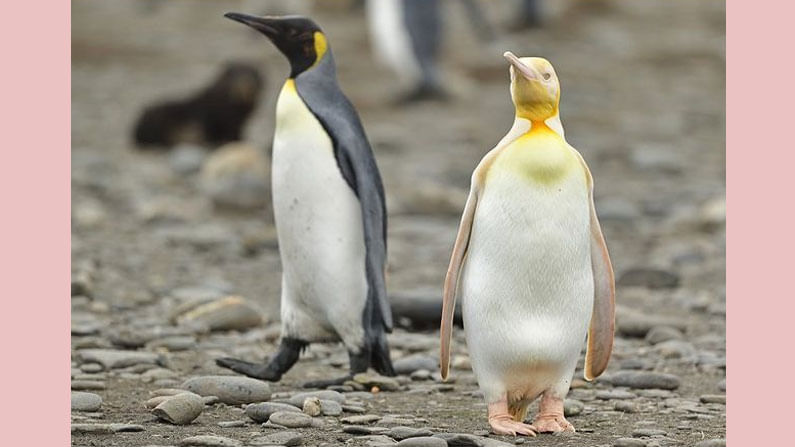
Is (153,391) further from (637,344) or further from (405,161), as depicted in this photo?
(405,161)

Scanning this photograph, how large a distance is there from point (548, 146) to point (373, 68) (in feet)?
38.6

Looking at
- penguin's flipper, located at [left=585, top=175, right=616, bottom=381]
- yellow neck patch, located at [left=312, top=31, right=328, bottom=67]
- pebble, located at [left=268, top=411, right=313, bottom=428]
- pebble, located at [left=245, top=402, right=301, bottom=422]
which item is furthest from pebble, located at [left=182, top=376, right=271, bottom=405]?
yellow neck patch, located at [left=312, top=31, right=328, bottom=67]

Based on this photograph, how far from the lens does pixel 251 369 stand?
5164 mm

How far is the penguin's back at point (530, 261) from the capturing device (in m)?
4.15

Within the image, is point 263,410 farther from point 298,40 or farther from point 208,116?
point 208,116

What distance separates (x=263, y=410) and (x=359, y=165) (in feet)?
3.22

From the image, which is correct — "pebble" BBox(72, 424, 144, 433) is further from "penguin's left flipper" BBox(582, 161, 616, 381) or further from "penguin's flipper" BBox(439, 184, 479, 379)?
"penguin's left flipper" BBox(582, 161, 616, 381)

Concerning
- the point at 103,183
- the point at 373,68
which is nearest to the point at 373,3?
the point at 373,68

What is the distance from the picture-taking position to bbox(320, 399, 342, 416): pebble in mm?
4464

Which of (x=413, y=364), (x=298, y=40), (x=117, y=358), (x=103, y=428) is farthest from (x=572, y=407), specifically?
(x=117, y=358)

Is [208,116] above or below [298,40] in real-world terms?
below

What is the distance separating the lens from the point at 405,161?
11.4 metres

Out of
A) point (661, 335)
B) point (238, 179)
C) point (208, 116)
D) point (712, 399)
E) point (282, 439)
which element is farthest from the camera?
point (208, 116)

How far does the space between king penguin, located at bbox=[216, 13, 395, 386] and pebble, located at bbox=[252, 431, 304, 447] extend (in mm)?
893
